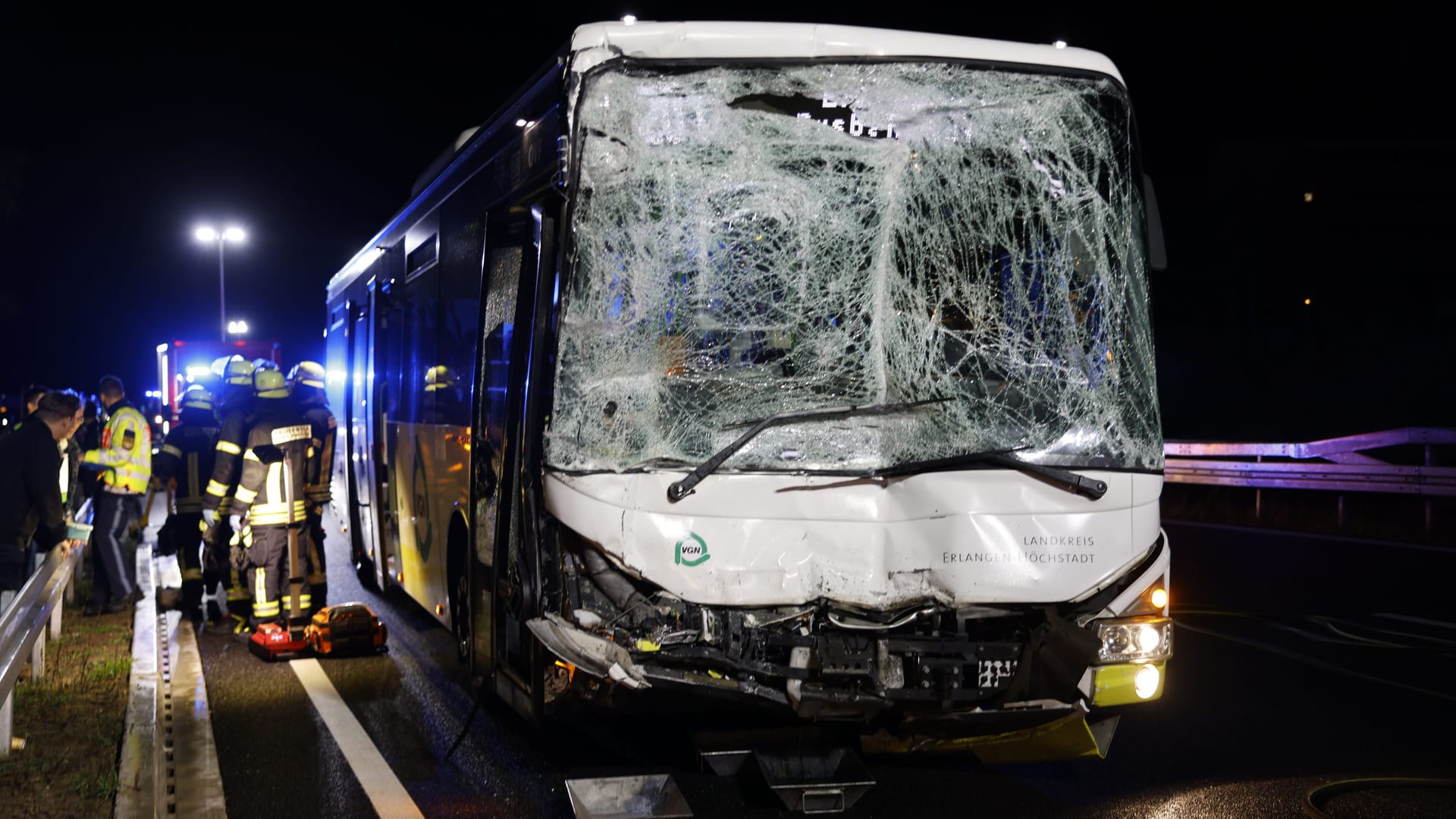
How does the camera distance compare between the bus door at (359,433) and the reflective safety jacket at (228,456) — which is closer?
the reflective safety jacket at (228,456)

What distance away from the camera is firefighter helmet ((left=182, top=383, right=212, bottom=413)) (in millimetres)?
11016

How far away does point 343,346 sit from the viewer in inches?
522

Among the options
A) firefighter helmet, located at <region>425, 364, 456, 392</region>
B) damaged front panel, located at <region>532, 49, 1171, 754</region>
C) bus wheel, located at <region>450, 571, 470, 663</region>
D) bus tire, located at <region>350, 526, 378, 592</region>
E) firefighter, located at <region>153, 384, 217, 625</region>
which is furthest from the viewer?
bus tire, located at <region>350, 526, 378, 592</region>

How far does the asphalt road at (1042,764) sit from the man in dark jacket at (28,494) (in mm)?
1425

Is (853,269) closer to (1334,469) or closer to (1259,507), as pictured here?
(1334,469)

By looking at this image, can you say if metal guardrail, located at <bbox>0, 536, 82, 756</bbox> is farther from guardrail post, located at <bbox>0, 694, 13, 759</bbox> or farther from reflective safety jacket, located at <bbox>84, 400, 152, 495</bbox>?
reflective safety jacket, located at <bbox>84, 400, 152, 495</bbox>

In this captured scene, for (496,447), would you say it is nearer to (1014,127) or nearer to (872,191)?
(872,191)

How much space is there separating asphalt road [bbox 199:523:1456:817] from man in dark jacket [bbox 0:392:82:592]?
142cm

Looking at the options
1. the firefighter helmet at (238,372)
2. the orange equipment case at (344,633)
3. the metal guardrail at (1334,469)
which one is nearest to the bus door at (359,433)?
the firefighter helmet at (238,372)

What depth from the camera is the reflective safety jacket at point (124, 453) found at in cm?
1106

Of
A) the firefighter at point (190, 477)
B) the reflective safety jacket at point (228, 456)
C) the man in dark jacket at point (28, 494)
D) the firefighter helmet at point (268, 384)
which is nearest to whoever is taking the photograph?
the man in dark jacket at point (28, 494)

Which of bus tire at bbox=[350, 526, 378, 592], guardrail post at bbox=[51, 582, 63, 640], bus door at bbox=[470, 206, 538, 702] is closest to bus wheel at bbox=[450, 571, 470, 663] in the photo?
bus door at bbox=[470, 206, 538, 702]

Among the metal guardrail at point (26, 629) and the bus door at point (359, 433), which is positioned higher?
the bus door at point (359, 433)

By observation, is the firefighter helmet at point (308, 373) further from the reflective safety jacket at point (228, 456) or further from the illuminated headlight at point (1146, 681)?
the illuminated headlight at point (1146, 681)
